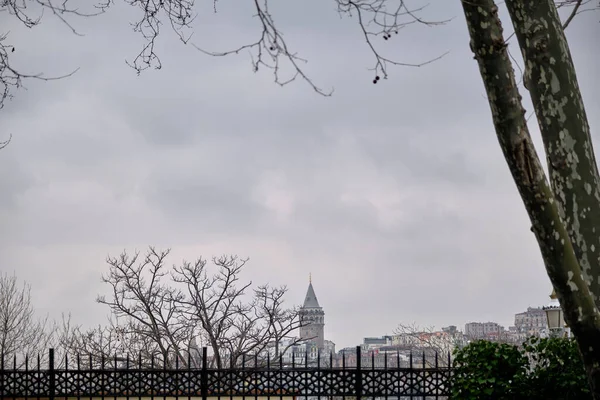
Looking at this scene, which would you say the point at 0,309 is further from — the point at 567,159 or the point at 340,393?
the point at 567,159

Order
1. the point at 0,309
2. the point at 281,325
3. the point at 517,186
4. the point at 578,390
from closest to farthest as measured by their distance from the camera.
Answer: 1. the point at 517,186
2. the point at 578,390
3. the point at 281,325
4. the point at 0,309

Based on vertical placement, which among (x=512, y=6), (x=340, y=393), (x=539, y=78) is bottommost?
(x=340, y=393)

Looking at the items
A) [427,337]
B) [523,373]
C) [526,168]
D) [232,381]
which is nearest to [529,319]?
[427,337]

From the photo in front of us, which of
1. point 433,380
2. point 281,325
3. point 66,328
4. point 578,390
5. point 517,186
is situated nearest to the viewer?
point 517,186

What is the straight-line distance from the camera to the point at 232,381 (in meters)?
8.16

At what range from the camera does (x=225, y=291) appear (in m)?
17.2

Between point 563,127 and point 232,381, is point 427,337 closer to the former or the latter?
point 232,381

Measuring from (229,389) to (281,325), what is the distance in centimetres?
842

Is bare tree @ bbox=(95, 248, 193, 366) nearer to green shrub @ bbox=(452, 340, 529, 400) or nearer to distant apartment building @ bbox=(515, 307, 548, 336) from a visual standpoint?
green shrub @ bbox=(452, 340, 529, 400)

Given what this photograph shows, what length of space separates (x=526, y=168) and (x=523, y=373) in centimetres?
452

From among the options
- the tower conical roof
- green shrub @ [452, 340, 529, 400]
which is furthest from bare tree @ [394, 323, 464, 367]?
the tower conical roof

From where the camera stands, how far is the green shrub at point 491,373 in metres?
7.43

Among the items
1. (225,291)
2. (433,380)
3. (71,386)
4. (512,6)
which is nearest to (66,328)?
(225,291)

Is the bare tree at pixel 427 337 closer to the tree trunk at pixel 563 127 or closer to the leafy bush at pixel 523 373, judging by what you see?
the leafy bush at pixel 523 373
